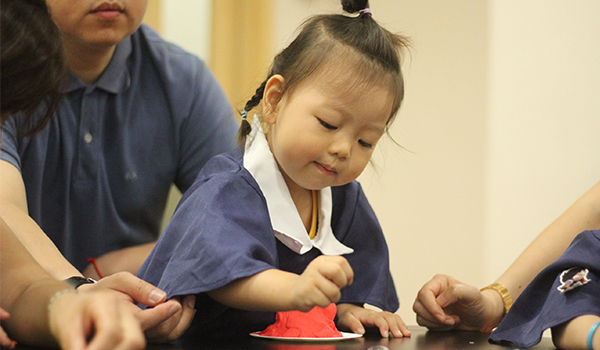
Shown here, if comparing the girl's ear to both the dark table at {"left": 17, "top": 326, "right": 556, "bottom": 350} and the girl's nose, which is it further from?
the dark table at {"left": 17, "top": 326, "right": 556, "bottom": 350}

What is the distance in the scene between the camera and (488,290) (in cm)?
96

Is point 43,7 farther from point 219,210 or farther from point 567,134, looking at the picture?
point 567,134

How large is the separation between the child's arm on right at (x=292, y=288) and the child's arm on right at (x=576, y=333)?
267 millimetres

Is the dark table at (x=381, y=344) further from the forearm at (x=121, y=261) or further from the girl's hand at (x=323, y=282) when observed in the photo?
the forearm at (x=121, y=261)

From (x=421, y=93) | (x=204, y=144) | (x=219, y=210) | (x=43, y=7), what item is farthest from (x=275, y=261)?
(x=421, y=93)

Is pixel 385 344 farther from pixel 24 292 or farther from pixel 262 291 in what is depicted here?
pixel 24 292

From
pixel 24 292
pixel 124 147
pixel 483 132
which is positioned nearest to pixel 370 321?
pixel 24 292

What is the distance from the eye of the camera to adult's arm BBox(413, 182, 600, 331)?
888 millimetres

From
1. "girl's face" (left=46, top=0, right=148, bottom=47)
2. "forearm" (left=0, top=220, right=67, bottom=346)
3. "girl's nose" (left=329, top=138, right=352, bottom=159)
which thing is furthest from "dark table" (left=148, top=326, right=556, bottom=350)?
"girl's face" (left=46, top=0, right=148, bottom=47)

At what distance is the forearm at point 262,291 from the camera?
2.09 feet

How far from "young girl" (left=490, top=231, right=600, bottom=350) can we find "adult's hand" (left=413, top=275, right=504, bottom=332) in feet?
0.32

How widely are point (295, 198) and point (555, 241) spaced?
0.43 metres

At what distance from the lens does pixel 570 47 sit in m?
1.34

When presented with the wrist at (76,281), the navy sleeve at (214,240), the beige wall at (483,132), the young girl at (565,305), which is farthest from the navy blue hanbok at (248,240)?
the beige wall at (483,132)
